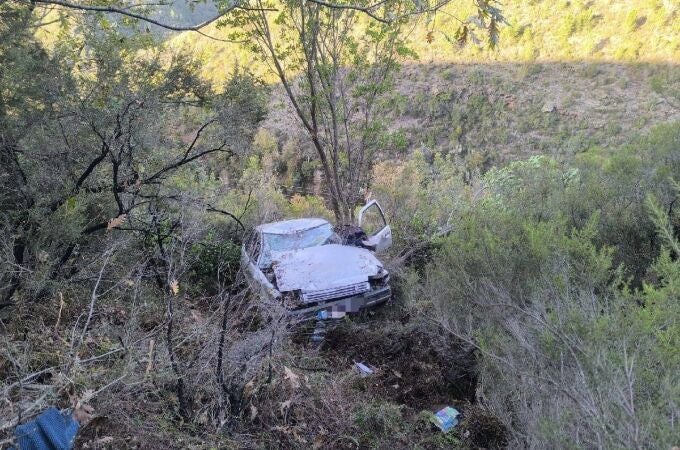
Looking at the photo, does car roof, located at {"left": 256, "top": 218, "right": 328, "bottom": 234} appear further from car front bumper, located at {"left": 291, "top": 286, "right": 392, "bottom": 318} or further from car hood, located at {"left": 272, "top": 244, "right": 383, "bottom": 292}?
car front bumper, located at {"left": 291, "top": 286, "right": 392, "bottom": 318}

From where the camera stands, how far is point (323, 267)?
22.8ft

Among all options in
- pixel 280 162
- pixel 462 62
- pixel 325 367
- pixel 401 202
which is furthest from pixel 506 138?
pixel 325 367

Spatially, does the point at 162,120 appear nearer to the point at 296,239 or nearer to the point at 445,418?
the point at 296,239

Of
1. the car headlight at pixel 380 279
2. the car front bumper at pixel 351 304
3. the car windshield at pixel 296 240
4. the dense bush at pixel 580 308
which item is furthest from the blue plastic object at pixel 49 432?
the car windshield at pixel 296 240

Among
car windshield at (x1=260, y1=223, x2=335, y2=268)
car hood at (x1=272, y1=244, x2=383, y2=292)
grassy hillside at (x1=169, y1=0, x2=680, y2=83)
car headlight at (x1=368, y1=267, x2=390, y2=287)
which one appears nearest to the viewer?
car hood at (x1=272, y1=244, x2=383, y2=292)

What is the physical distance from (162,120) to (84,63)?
181 cm

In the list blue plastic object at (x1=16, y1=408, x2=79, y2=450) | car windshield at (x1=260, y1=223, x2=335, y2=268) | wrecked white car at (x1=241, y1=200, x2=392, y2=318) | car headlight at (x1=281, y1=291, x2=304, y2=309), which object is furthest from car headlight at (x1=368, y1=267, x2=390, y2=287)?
blue plastic object at (x1=16, y1=408, x2=79, y2=450)

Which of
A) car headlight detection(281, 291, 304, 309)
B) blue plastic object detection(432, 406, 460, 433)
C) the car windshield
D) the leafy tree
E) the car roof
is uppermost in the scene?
the leafy tree

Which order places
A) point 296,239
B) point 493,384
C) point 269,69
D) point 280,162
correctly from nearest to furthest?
point 493,384
point 296,239
point 269,69
point 280,162

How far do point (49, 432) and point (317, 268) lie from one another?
14.5 ft

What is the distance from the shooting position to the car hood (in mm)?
6598

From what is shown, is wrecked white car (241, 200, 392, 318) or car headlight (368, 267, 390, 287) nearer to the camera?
wrecked white car (241, 200, 392, 318)

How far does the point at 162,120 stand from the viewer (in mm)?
8297

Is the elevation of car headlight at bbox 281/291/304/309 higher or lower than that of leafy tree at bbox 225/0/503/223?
lower
